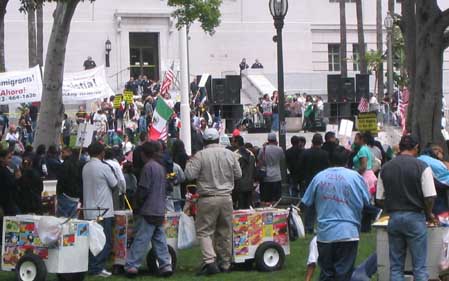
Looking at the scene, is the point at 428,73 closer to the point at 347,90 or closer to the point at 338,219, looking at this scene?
the point at 338,219

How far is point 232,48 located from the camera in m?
57.7

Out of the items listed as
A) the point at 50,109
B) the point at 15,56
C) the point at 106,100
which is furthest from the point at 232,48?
the point at 50,109

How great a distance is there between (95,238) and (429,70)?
900cm

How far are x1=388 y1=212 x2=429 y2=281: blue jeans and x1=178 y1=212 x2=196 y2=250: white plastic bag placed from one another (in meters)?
3.42

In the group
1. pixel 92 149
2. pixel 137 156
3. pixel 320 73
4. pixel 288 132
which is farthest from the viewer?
pixel 320 73

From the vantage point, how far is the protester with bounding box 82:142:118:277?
555 inches

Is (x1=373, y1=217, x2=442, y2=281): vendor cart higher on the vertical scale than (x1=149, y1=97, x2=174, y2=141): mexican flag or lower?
lower

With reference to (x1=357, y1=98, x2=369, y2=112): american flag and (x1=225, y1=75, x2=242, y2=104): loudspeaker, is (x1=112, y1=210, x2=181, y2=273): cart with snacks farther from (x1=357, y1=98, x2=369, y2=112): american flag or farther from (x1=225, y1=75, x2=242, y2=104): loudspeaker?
(x1=225, y1=75, x2=242, y2=104): loudspeaker

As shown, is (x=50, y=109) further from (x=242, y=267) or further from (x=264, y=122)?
(x=264, y=122)

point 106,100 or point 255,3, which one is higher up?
point 255,3

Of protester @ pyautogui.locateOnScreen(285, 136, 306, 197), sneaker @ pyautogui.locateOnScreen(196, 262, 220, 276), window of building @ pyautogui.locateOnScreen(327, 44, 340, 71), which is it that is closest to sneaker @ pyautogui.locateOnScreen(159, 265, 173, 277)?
sneaker @ pyautogui.locateOnScreen(196, 262, 220, 276)

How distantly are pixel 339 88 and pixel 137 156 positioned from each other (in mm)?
28768

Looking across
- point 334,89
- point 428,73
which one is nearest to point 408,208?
point 428,73

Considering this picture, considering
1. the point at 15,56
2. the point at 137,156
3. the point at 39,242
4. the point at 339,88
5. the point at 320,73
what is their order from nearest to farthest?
1. the point at 39,242
2. the point at 137,156
3. the point at 339,88
4. the point at 15,56
5. the point at 320,73
